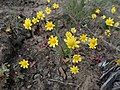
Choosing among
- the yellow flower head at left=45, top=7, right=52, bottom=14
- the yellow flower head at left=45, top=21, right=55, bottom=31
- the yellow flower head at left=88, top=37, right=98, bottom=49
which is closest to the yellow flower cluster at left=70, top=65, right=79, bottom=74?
the yellow flower head at left=88, top=37, right=98, bottom=49

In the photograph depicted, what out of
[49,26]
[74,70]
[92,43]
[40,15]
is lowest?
[74,70]

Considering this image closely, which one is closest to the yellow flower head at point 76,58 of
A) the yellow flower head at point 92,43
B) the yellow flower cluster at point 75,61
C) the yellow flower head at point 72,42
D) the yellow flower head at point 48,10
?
the yellow flower cluster at point 75,61

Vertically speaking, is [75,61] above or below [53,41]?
below

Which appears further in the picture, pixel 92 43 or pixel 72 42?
pixel 92 43

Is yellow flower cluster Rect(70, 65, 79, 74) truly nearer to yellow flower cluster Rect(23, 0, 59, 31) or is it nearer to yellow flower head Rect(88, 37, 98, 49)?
yellow flower head Rect(88, 37, 98, 49)

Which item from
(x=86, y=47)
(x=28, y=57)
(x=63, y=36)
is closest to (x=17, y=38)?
(x=28, y=57)

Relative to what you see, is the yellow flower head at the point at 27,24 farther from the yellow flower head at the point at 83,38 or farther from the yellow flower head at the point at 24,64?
the yellow flower head at the point at 83,38

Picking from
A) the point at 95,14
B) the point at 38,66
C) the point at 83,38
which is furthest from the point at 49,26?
the point at 95,14

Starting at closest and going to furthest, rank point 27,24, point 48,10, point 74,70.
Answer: point 74,70, point 27,24, point 48,10

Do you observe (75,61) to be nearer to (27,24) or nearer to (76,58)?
(76,58)
